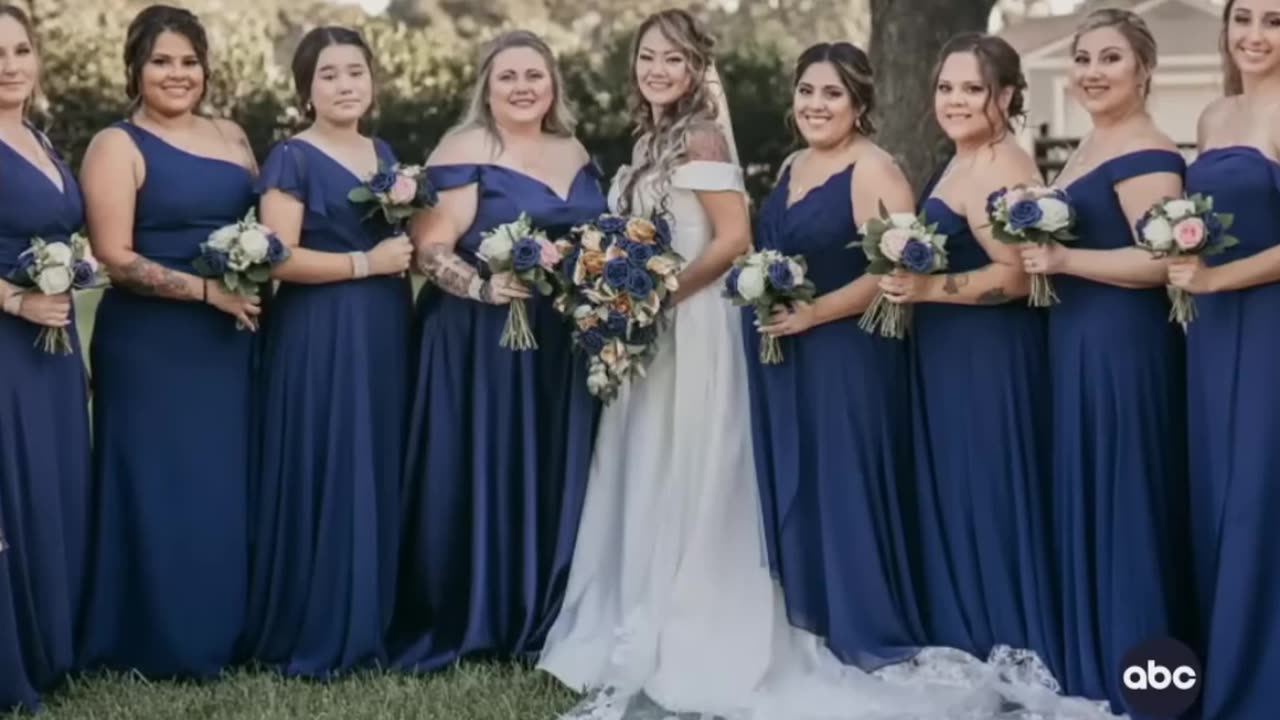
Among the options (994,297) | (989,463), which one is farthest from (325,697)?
(994,297)

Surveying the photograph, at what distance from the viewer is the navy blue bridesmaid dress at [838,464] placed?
6.60m

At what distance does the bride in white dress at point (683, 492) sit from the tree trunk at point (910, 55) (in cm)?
655

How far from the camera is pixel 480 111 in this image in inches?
283

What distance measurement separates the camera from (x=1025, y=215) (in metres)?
5.96

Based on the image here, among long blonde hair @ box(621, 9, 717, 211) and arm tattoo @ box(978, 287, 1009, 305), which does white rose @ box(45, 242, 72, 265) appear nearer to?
long blonde hair @ box(621, 9, 717, 211)

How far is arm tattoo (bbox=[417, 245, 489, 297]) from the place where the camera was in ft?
22.5

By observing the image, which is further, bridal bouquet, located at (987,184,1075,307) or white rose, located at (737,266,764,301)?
white rose, located at (737,266,764,301)

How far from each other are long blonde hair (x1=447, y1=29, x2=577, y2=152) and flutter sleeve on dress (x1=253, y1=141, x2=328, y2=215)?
0.65 metres

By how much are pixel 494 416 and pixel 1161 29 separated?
1108 inches

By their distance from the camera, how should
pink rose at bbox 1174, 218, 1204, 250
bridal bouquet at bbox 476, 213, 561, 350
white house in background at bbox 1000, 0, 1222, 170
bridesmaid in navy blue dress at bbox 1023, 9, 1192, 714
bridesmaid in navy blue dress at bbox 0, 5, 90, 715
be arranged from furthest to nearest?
white house in background at bbox 1000, 0, 1222, 170 → bridal bouquet at bbox 476, 213, 561, 350 → bridesmaid in navy blue dress at bbox 0, 5, 90, 715 → bridesmaid in navy blue dress at bbox 1023, 9, 1192, 714 → pink rose at bbox 1174, 218, 1204, 250

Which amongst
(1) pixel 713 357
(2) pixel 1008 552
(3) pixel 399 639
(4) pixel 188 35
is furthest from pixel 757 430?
(4) pixel 188 35

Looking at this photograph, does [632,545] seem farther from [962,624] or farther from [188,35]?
[188,35]

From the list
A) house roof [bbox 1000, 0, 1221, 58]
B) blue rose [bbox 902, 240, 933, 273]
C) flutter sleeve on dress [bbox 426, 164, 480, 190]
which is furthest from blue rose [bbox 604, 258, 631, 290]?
house roof [bbox 1000, 0, 1221, 58]

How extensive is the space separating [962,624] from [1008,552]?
311mm
